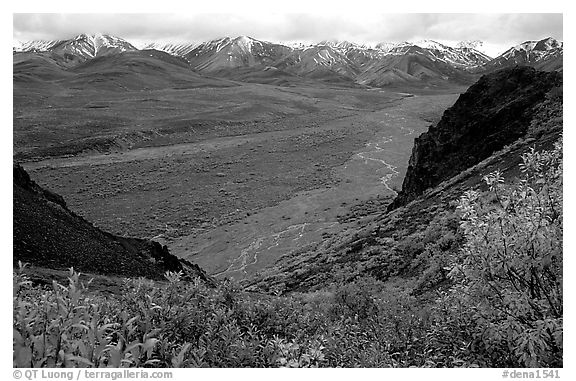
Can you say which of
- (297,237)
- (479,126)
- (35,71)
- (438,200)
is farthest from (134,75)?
(438,200)

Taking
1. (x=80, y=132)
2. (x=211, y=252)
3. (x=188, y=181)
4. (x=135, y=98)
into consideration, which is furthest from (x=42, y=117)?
(x=211, y=252)

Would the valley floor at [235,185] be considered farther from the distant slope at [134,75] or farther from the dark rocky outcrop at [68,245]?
the distant slope at [134,75]

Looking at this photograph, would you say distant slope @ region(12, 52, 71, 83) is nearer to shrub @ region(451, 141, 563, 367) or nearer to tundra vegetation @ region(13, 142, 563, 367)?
tundra vegetation @ region(13, 142, 563, 367)

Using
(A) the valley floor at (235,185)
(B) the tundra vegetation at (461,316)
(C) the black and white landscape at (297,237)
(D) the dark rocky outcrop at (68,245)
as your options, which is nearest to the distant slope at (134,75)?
(C) the black and white landscape at (297,237)

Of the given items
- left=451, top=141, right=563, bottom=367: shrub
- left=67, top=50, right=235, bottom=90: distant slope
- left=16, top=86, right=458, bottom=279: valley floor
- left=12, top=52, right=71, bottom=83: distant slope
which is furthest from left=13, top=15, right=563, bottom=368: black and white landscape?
left=12, top=52, right=71, bottom=83: distant slope

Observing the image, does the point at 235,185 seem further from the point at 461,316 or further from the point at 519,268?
the point at 519,268
